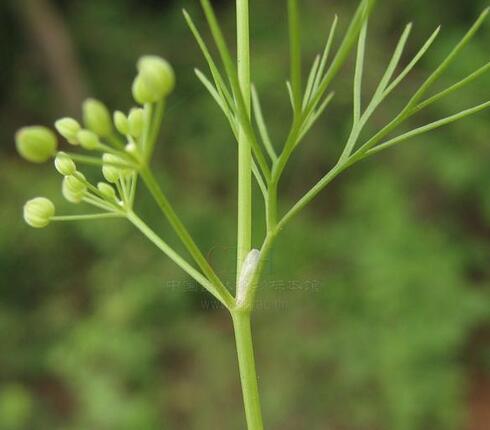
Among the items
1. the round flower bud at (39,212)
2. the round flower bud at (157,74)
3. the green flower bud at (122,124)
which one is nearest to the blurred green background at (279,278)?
the round flower bud at (39,212)

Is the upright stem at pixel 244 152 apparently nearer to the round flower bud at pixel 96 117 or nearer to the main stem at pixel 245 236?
the main stem at pixel 245 236

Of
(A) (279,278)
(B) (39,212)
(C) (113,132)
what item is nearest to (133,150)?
(C) (113,132)

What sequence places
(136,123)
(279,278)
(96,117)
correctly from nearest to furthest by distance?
(96,117) < (136,123) < (279,278)

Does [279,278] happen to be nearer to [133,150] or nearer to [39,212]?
[39,212]

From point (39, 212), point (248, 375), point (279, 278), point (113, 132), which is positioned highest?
point (113, 132)

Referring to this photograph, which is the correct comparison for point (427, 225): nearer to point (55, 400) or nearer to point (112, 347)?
point (112, 347)

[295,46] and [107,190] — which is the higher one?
[295,46]

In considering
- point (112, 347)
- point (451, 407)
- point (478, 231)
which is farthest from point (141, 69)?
point (478, 231)

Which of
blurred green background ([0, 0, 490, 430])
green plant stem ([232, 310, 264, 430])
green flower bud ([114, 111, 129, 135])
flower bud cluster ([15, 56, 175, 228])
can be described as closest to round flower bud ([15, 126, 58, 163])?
flower bud cluster ([15, 56, 175, 228])
